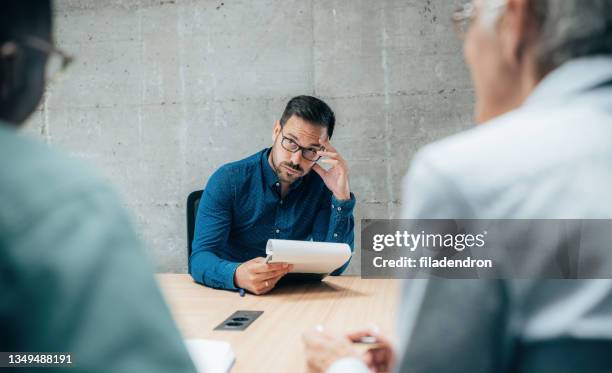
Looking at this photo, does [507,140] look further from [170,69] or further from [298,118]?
[170,69]

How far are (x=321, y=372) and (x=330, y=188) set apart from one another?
131cm

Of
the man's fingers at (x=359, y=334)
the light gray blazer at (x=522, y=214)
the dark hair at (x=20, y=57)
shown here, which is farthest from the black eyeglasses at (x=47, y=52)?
the man's fingers at (x=359, y=334)

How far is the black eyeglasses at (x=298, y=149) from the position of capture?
2.14 meters

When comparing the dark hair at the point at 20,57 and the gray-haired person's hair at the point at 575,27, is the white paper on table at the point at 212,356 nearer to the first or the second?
the dark hair at the point at 20,57

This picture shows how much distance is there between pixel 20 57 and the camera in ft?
1.25

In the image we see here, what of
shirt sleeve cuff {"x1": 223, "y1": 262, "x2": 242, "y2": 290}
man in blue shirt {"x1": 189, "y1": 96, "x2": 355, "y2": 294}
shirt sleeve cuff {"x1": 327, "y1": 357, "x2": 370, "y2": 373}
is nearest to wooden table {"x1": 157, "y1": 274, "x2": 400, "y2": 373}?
shirt sleeve cuff {"x1": 223, "y1": 262, "x2": 242, "y2": 290}

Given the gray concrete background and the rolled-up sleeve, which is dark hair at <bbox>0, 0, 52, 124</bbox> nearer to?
the rolled-up sleeve

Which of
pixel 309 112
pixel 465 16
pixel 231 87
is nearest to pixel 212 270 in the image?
pixel 309 112

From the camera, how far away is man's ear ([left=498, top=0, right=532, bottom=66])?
603 millimetres

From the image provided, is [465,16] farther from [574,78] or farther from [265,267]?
[265,267]

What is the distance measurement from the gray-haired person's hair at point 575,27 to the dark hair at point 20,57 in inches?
20.5

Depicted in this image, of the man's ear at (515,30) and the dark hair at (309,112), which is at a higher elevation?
the man's ear at (515,30)

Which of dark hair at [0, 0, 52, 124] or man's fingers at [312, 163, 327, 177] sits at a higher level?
dark hair at [0, 0, 52, 124]

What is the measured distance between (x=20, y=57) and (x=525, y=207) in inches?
18.4
